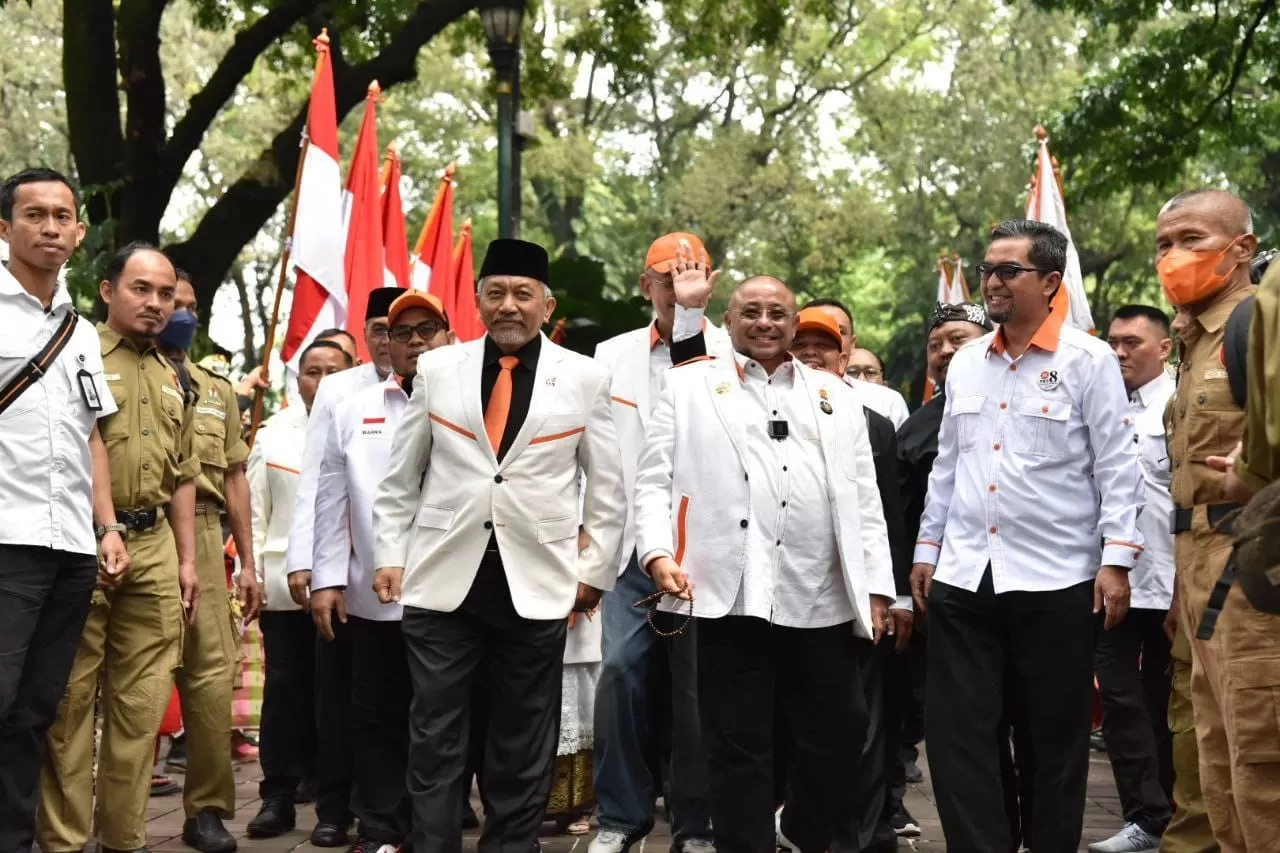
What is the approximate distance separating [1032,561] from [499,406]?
2073 millimetres

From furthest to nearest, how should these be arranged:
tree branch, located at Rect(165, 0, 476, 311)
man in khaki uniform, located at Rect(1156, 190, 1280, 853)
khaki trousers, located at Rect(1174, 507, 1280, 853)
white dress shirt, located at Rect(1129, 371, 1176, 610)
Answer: tree branch, located at Rect(165, 0, 476, 311), white dress shirt, located at Rect(1129, 371, 1176, 610), man in khaki uniform, located at Rect(1156, 190, 1280, 853), khaki trousers, located at Rect(1174, 507, 1280, 853)

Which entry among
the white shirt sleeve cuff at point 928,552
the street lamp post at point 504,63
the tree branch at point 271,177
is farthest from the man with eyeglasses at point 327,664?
the tree branch at point 271,177

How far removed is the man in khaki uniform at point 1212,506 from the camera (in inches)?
174

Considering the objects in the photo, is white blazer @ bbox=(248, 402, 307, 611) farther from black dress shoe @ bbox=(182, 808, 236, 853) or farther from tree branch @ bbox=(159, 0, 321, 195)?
tree branch @ bbox=(159, 0, 321, 195)

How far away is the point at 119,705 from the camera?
6.86 meters

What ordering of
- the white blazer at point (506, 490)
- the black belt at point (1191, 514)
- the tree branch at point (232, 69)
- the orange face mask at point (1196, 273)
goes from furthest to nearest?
the tree branch at point (232, 69) < the white blazer at point (506, 490) < the orange face mask at point (1196, 273) < the black belt at point (1191, 514)

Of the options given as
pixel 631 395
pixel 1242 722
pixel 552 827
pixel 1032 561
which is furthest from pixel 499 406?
pixel 1242 722

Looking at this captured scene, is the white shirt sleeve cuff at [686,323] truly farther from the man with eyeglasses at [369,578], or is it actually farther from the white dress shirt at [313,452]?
the white dress shirt at [313,452]

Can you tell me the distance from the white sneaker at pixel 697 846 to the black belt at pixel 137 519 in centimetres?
257

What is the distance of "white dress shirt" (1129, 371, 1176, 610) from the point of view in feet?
26.1

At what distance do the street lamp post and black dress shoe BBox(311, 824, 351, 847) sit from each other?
22.1ft

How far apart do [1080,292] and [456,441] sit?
6.56 m

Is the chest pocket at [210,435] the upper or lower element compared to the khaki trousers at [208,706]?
upper

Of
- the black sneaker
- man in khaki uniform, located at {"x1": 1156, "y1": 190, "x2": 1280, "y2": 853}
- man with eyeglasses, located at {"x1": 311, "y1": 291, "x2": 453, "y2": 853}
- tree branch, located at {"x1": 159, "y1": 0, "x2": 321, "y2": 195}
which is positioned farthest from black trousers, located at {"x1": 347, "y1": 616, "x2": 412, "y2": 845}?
tree branch, located at {"x1": 159, "y1": 0, "x2": 321, "y2": 195}
